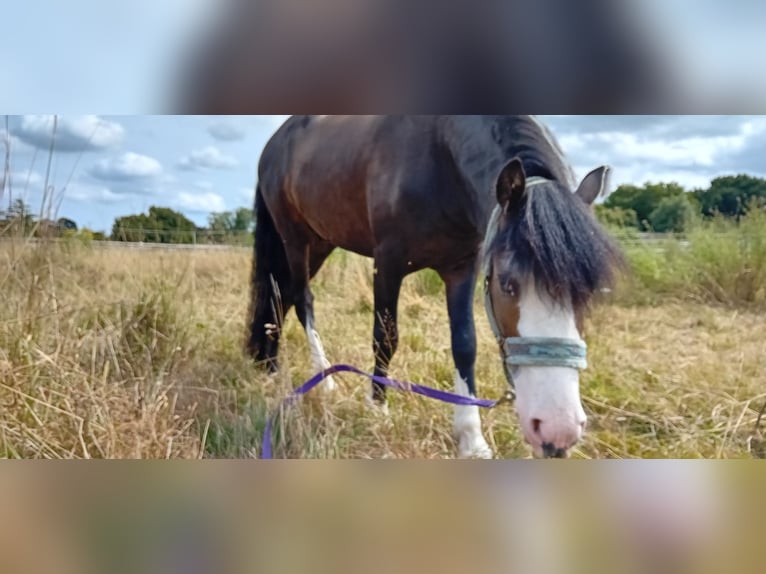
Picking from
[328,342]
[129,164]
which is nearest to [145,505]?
[328,342]

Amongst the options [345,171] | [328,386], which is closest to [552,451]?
[328,386]

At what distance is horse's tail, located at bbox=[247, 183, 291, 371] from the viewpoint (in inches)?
39.7

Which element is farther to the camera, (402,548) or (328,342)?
(328,342)

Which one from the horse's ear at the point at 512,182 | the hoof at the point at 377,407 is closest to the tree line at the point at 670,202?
the horse's ear at the point at 512,182

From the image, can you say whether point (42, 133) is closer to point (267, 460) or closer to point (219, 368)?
point (219, 368)

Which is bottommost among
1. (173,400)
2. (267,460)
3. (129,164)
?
(267,460)

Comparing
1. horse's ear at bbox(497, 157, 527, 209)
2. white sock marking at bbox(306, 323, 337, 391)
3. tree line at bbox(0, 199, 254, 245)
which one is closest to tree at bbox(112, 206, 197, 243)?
tree line at bbox(0, 199, 254, 245)

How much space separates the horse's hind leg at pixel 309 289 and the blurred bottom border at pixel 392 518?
167 millimetres

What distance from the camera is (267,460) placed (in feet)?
3.08

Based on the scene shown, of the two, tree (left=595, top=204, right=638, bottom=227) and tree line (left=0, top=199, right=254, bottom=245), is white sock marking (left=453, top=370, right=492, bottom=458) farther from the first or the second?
tree line (left=0, top=199, right=254, bottom=245)

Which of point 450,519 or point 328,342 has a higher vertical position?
point 328,342

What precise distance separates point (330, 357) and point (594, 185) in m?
0.51

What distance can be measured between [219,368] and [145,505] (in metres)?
0.24

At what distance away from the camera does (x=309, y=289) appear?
1041 millimetres
